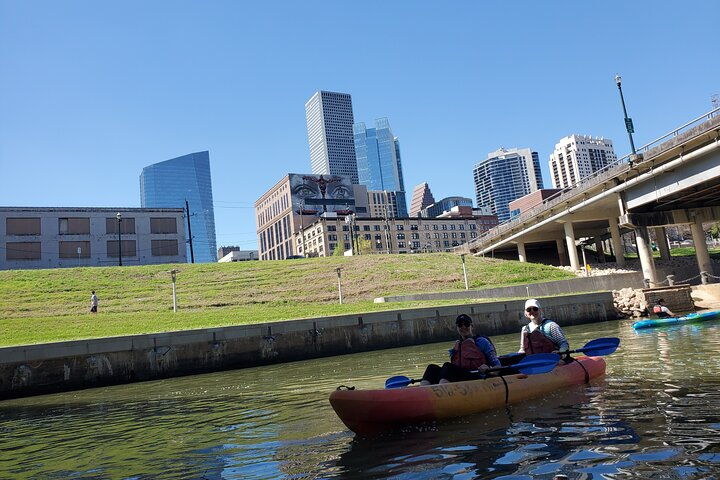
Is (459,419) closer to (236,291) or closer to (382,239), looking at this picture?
(236,291)

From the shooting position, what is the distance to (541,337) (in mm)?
10477

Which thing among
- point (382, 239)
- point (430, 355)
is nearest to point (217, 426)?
point (430, 355)

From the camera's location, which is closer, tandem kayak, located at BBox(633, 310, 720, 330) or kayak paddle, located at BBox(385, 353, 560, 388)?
kayak paddle, located at BBox(385, 353, 560, 388)

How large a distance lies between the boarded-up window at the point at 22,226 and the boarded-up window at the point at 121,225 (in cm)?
808

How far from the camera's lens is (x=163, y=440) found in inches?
335

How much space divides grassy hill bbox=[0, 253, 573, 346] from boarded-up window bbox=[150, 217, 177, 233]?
85.8 feet

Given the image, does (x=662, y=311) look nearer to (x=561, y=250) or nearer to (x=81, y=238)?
(x=561, y=250)

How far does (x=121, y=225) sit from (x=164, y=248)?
6.14m

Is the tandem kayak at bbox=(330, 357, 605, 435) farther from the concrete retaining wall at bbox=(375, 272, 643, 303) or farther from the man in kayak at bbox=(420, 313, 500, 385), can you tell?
the concrete retaining wall at bbox=(375, 272, 643, 303)

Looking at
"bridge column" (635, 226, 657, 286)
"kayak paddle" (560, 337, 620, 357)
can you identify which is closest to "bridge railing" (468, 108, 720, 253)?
"bridge column" (635, 226, 657, 286)

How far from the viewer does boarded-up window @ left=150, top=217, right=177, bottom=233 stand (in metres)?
74.1

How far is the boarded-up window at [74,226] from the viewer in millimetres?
69375

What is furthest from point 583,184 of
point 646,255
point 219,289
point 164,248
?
point 164,248

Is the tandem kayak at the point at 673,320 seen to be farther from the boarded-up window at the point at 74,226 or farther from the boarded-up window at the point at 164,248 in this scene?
the boarded-up window at the point at 74,226
